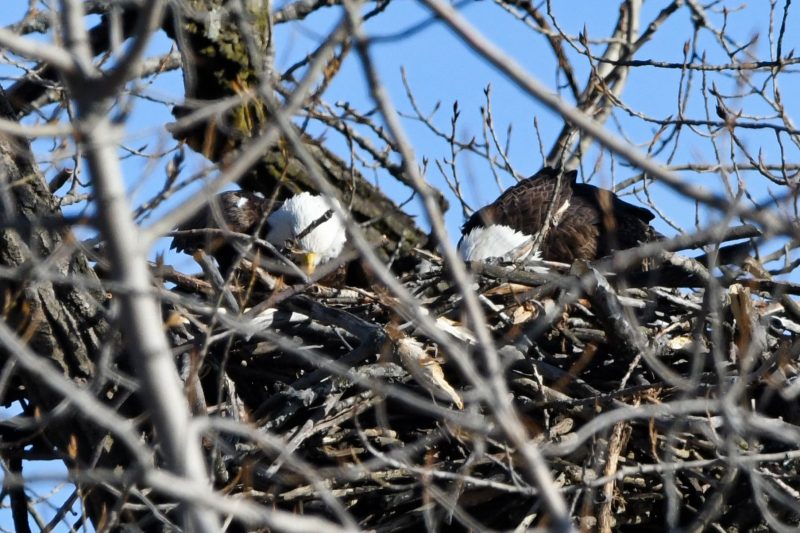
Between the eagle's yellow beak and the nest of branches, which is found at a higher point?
the eagle's yellow beak

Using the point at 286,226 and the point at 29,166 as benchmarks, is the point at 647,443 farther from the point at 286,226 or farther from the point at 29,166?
the point at 286,226

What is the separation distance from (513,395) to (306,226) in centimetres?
280

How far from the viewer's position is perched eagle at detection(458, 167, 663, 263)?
242 inches

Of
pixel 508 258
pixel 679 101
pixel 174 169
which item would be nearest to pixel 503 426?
pixel 174 169

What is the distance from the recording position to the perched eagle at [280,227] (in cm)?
662

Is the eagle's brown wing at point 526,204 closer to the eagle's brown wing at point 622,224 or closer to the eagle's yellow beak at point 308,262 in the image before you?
the eagle's brown wing at point 622,224

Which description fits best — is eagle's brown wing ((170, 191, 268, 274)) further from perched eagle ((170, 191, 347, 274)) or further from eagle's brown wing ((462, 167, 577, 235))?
eagle's brown wing ((462, 167, 577, 235))

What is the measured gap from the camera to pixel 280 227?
7.31m

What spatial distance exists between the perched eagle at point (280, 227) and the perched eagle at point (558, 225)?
2.96 feet

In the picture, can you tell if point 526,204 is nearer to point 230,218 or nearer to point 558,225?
point 558,225

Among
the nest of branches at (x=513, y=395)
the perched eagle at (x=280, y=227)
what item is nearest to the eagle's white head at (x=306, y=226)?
the perched eagle at (x=280, y=227)

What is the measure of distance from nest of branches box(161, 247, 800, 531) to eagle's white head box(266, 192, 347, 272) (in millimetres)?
2151

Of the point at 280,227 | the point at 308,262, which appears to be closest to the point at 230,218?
the point at 308,262

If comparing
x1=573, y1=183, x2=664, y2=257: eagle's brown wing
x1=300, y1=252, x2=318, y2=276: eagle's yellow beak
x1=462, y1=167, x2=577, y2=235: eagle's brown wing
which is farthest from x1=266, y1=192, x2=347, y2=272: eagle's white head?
x1=573, y1=183, x2=664, y2=257: eagle's brown wing
